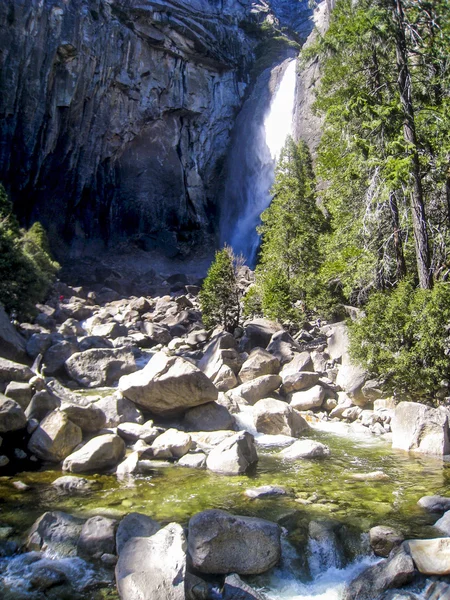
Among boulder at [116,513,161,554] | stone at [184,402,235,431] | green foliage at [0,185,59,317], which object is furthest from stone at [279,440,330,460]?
green foliage at [0,185,59,317]

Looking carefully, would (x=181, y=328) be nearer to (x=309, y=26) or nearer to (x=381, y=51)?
(x=381, y=51)

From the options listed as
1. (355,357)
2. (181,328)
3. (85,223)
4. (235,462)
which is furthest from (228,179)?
(235,462)

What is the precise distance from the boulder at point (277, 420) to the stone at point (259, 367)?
3.71m

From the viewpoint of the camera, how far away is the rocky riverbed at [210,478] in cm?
526

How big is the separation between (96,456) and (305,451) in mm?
4007

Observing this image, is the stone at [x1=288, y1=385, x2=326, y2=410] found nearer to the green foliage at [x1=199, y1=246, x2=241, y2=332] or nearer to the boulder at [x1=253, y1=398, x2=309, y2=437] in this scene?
the boulder at [x1=253, y1=398, x2=309, y2=437]

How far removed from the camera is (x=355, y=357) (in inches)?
508

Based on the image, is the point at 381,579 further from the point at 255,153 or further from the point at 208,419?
the point at 255,153

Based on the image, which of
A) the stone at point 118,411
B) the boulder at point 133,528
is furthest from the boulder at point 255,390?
the boulder at point 133,528

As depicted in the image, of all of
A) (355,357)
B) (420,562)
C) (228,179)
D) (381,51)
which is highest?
(228,179)

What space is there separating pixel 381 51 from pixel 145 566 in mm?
14981

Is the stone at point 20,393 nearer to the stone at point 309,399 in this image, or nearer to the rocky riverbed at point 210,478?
the rocky riverbed at point 210,478

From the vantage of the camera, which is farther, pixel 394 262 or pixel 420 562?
pixel 394 262

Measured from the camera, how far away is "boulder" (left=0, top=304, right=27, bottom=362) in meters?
15.0
